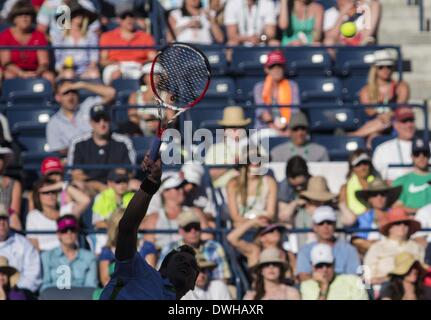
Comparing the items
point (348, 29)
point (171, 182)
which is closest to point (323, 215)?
point (171, 182)

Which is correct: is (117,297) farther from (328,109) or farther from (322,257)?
(328,109)

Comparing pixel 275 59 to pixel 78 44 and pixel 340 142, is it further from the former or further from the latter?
pixel 78 44

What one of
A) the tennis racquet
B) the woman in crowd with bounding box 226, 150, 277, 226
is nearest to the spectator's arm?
the woman in crowd with bounding box 226, 150, 277, 226

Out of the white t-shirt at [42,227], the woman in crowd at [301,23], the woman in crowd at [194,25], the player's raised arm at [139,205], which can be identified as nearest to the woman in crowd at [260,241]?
the white t-shirt at [42,227]

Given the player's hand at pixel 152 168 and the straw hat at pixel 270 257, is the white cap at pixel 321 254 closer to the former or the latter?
the straw hat at pixel 270 257

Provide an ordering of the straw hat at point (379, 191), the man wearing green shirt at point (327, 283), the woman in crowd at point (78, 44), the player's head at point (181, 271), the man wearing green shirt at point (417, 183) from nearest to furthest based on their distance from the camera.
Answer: the player's head at point (181, 271)
the man wearing green shirt at point (327, 283)
the straw hat at point (379, 191)
the man wearing green shirt at point (417, 183)
the woman in crowd at point (78, 44)

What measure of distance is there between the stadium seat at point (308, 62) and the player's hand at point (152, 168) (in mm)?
7912

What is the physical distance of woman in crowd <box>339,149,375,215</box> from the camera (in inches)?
521

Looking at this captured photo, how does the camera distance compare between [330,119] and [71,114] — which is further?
[330,119]

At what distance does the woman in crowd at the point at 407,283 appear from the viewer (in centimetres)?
1231

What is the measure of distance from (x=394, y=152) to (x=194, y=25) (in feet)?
8.42

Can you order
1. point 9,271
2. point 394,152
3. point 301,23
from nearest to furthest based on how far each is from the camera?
point 9,271 < point 394,152 < point 301,23

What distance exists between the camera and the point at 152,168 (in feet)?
23.4

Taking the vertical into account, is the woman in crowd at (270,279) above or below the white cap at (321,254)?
below
